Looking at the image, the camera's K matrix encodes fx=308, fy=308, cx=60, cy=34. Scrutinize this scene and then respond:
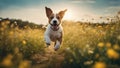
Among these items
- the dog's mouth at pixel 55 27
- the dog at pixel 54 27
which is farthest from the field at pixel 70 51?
the dog's mouth at pixel 55 27

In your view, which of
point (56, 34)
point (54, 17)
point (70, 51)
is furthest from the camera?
point (56, 34)

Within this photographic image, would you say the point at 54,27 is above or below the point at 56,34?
above

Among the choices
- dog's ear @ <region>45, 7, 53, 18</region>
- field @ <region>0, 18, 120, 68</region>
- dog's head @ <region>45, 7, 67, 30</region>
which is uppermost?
dog's ear @ <region>45, 7, 53, 18</region>

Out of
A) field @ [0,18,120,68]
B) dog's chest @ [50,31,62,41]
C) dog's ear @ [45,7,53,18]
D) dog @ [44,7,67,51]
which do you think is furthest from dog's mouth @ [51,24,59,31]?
field @ [0,18,120,68]

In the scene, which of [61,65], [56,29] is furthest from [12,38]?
[56,29]

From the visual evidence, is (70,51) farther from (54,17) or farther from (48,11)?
(48,11)

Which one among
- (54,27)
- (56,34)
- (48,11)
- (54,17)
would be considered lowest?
(56,34)

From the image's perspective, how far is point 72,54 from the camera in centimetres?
675

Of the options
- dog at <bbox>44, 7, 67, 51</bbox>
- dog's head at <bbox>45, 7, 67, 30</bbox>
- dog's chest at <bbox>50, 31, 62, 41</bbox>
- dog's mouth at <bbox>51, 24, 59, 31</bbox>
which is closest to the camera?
dog's head at <bbox>45, 7, 67, 30</bbox>

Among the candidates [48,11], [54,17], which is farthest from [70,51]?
[48,11]

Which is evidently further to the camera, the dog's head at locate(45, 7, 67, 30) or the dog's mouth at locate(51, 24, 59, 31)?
the dog's mouth at locate(51, 24, 59, 31)

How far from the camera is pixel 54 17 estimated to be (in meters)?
10.8

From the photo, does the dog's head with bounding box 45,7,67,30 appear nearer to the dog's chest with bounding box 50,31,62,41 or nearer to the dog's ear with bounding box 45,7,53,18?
the dog's ear with bounding box 45,7,53,18

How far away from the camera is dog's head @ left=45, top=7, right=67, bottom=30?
415 inches
